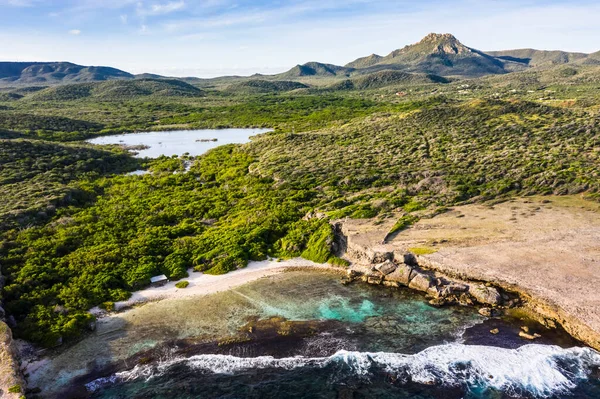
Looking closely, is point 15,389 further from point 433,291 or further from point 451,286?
point 451,286

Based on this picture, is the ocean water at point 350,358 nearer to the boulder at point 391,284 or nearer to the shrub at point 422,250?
the boulder at point 391,284

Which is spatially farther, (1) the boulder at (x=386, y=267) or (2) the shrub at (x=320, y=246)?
(2) the shrub at (x=320, y=246)

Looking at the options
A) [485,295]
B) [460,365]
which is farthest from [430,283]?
[460,365]

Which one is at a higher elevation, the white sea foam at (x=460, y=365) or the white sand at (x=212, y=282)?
the white sand at (x=212, y=282)

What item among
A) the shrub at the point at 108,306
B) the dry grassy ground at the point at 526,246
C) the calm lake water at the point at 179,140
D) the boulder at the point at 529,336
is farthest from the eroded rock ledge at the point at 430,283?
the calm lake water at the point at 179,140

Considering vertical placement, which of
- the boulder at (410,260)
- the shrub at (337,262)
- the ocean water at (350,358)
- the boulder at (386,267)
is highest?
the boulder at (410,260)

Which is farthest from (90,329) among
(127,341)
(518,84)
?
(518,84)

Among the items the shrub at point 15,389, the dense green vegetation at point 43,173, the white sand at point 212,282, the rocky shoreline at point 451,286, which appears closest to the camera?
the shrub at point 15,389
